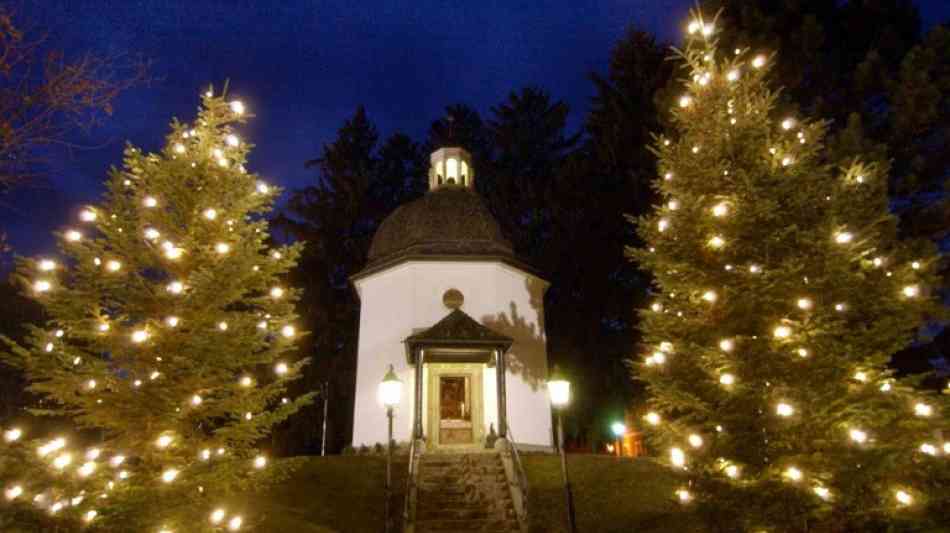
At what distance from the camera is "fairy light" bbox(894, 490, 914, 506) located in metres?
8.11

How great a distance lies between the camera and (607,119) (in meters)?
28.5

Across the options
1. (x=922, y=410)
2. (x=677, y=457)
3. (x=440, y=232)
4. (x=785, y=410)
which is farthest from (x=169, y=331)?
(x=440, y=232)

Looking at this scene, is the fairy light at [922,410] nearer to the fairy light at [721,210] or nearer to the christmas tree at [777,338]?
the christmas tree at [777,338]

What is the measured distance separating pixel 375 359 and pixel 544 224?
46.3ft

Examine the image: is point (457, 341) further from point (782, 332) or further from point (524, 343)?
point (782, 332)

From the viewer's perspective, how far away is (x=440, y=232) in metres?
21.0

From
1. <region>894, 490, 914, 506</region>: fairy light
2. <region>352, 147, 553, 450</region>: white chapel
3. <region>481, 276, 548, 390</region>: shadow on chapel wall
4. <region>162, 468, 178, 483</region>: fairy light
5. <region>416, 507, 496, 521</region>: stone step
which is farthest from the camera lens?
<region>481, 276, 548, 390</region>: shadow on chapel wall

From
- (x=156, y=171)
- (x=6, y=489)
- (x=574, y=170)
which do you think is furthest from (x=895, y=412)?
(x=574, y=170)

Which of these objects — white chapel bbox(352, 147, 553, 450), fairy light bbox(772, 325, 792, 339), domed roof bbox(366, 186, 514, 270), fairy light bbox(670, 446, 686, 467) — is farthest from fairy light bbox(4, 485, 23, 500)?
domed roof bbox(366, 186, 514, 270)

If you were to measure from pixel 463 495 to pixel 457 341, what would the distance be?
4.31m

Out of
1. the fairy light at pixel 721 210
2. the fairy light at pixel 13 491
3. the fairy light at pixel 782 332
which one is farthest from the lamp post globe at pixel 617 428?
the fairy light at pixel 13 491

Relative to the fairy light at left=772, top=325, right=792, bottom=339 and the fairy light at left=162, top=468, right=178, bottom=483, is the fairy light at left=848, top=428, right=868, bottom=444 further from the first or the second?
the fairy light at left=162, top=468, right=178, bottom=483

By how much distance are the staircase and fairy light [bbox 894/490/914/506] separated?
6238mm

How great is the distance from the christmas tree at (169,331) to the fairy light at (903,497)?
8.10m
